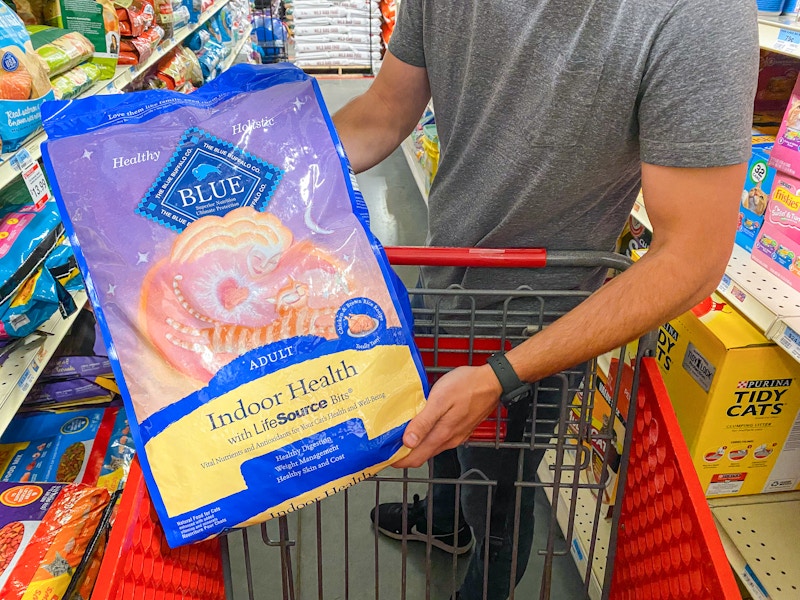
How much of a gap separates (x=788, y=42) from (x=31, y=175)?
162 centimetres

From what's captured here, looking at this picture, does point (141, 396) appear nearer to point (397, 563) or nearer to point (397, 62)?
point (397, 62)

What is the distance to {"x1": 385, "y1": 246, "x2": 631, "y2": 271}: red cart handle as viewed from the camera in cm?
105

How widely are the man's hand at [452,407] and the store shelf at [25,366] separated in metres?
0.77

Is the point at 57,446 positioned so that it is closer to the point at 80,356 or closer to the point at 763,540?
the point at 80,356

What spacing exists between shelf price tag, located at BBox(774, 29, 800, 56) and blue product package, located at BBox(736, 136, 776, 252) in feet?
0.81

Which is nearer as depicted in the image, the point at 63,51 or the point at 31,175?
the point at 31,175

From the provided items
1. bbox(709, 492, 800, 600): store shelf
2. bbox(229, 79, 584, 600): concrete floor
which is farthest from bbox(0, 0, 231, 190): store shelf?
bbox(709, 492, 800, 600): store shelf

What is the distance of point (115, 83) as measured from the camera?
226 centimetres

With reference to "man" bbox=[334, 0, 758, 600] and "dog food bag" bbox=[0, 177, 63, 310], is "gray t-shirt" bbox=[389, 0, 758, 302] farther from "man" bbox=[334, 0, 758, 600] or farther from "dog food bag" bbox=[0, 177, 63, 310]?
→ "dog food bag" bbox=[0, 177, 63, 310]

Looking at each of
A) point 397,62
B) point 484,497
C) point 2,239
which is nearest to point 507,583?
point 484,497

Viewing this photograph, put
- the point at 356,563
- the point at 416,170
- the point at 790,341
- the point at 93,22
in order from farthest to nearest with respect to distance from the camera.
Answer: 1. the point at 416,170
2. the point at 93,22
3. the point at 356,563
4. the point at 790,341

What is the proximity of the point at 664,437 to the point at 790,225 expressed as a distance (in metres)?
0.71

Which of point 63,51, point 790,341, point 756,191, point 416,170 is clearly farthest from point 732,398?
point 416,170

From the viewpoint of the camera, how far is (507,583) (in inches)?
58.3
